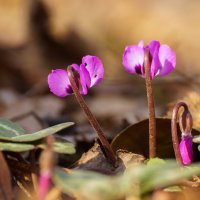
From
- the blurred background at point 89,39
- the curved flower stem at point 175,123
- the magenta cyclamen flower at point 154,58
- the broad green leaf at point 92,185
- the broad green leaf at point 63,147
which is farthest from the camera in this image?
the blurred background at point 89,39

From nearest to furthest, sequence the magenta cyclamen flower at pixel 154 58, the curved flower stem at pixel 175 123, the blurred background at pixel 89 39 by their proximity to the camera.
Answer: the curved flower stem at pixel 175 123, the magenta cyclamen flower at pixel 154 58, the blurred background at pixel 89 39

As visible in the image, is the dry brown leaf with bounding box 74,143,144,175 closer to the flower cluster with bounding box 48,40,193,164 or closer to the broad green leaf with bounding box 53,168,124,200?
the flower cluster with bounding box 48,40,193,164

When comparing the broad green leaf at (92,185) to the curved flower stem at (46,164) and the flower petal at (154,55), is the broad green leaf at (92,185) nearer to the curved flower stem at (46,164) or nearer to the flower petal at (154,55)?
the curved flower stem at (46,164)

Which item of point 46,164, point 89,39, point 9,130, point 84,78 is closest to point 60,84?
point 84,78

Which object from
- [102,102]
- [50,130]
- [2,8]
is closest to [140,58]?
[50,130]

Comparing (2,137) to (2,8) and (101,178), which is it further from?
(2,8)

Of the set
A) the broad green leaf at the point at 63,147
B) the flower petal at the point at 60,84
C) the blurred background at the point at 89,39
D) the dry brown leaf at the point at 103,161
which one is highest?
the flower petal at the point at 60,84

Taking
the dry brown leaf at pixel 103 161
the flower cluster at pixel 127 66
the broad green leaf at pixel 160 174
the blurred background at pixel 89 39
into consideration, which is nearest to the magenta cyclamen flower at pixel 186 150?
the flower cluster at pixel 127 66

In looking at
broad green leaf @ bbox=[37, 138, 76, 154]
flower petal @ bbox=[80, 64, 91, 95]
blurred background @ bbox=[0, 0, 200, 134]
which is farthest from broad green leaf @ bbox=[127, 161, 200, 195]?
blurred background @ bbox=[0, 0, 200, 134]
